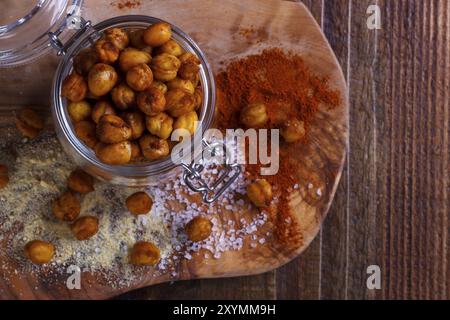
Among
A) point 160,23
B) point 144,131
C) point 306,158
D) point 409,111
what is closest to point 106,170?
point 144,131

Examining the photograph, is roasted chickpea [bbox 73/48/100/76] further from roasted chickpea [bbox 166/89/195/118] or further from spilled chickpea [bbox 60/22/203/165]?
roasted chickpea [bbox 166/89/195/118]

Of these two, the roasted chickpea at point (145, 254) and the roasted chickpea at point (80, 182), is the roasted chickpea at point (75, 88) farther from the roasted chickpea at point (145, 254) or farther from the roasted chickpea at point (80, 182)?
the roasted chickpea at point (145, 254)

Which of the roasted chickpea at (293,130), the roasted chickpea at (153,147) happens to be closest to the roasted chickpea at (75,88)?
the roasted chickpea at (153,147)

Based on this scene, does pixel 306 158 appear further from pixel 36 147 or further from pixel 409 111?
pixel 36 147

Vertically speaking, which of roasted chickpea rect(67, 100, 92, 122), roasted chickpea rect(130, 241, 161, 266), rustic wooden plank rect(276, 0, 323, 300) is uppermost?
roasted chickpea rect(67, 100, 92, 122)

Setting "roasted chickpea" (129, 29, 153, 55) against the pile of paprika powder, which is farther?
the pile of paprika powder

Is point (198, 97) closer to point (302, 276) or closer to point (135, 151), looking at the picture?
point (135, 151)

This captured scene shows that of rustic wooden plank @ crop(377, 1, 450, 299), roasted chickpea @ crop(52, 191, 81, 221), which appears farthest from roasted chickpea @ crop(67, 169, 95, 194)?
rustic wooden plank @ crop(377, 1, 450, 299)
